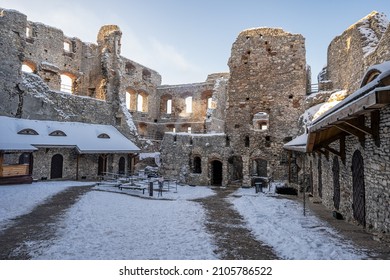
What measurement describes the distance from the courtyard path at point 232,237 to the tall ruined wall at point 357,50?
31.6ft

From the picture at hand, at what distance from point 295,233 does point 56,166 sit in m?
19.8

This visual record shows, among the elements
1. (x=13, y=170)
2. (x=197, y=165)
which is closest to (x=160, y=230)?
(x=197, y=165)

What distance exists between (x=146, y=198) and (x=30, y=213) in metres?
5.50

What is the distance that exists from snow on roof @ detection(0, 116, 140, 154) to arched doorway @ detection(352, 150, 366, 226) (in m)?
18.7

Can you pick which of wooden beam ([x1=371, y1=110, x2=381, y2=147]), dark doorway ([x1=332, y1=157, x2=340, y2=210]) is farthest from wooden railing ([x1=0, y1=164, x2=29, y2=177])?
wooden beam ([x1=371, y1=110, x2=381, y2=147])

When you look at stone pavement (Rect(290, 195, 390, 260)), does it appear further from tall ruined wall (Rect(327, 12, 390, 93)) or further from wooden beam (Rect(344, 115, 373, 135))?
tall ruined wall (Rect(327, 12, 390, 93))

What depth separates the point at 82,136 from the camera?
893 inches

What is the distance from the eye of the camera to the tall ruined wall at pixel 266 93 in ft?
64.9

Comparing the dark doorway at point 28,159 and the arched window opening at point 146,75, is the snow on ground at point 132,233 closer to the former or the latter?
the dark doorway at point 28,159

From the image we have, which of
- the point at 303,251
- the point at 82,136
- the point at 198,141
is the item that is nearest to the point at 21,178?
the point at 82,136

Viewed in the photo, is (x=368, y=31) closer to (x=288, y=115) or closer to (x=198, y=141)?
(x=288, y=115)

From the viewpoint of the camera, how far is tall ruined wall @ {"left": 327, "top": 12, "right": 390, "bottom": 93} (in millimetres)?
13580

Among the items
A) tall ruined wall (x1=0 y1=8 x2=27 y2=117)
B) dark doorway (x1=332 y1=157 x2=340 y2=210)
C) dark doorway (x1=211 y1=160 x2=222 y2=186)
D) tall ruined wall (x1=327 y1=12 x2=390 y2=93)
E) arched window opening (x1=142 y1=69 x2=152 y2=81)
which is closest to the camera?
dark doorway (x1=332 y1=157 x2=340 y2=210)

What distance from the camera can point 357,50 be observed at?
15336mm
